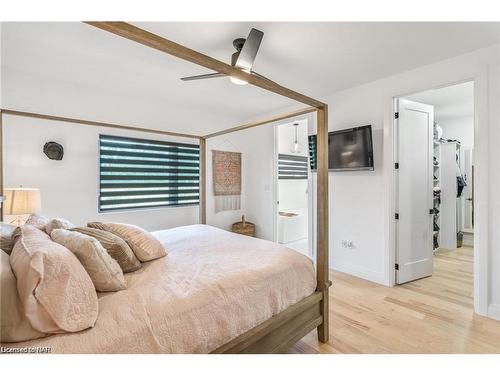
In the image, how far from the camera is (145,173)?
12.1 feet

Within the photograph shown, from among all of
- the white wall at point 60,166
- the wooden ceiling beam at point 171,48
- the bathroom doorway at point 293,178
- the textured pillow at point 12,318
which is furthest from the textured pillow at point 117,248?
the bathroom doorway at point 293,178

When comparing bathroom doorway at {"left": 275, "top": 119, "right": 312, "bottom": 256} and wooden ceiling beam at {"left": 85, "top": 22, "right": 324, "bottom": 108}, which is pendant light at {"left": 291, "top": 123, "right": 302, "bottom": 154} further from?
wooden ceiling beam at {"left": 85, "top": 22, "right": 324, "bottom": 108}

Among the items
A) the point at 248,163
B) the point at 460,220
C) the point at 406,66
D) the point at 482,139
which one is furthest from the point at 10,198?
the point at 460,220

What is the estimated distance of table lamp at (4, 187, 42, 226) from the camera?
2.25 meters

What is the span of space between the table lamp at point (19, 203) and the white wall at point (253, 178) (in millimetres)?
2471

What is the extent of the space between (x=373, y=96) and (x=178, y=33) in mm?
2438

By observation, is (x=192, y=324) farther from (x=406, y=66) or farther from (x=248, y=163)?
(x=248, y=163)

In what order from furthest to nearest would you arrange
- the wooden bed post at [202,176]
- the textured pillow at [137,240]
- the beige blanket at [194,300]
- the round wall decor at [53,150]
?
the wooden bed post at [202,176], the round wall decor at [53,150], the textured pillow at [137,240], the beige blanket at [194,300]

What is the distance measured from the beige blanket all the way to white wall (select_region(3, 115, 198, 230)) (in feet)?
6.14

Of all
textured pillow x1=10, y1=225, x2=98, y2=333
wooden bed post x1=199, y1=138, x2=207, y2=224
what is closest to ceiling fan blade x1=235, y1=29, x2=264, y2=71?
wooden bed post x1=199, y1=138, x2=207, y2=224

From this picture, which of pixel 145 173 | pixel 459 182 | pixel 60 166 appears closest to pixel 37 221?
pixel 60 166

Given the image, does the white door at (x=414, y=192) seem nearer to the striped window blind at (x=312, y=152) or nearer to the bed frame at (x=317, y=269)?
the striped window blind at (x=312, y=152)

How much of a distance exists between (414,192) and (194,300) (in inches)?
124

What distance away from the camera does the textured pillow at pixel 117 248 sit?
148cm
